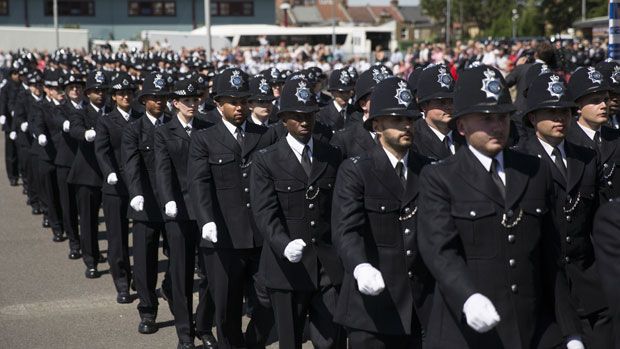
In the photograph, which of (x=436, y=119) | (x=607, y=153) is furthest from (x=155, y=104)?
(x=607, y=153)

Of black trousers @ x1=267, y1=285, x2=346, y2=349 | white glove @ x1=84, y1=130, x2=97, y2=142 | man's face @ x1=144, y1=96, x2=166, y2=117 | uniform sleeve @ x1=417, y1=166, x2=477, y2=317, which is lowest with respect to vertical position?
black trousers @ x1=267, y1=285, x2=346, y2=349

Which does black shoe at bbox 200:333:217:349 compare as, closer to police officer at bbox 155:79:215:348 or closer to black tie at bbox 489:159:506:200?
police officer at bbox 155:79:215:348

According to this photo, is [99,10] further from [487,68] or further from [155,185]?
[487,68]

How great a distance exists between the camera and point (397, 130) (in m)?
5.80

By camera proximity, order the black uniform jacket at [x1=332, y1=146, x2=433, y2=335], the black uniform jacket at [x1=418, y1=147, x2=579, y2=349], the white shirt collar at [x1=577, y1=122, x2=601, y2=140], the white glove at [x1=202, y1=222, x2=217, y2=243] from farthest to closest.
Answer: the white glove at [x1=202, y1=222, x2=217, y2=243], the white shirt collar at [x1=577, y1=122, x2=601, y2=140], the black uniform jacket at [x1=332, y1=146, x2=433, y2=335], the black uniform jacket at [x1=418, y1=147, x2=579, y2=349]

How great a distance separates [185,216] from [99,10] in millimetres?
73140

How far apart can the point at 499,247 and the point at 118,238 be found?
6.59m

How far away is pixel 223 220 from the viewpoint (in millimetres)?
7945

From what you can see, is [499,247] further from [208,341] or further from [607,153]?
[208,341]

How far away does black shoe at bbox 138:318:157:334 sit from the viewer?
941cm

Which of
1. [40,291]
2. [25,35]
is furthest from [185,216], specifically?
[25,35]

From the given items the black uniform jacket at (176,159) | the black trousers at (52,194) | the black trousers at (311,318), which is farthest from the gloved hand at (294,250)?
the black trousers at (52,194)

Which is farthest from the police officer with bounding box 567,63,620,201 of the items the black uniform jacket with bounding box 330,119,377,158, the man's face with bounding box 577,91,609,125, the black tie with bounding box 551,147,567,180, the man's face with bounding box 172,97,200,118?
the man's face with bounding box 172,97,200,118

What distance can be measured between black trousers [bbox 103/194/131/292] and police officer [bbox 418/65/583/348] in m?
6.27
